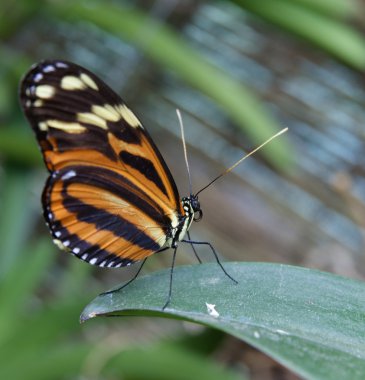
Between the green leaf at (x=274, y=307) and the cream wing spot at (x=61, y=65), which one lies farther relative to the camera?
the cream wing spot at (x=61, y=65)

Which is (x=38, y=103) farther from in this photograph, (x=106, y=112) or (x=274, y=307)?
(x=274, y=307)

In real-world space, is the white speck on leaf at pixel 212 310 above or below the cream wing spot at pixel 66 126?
below

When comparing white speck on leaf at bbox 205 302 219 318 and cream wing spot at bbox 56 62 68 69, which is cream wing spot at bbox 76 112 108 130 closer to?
cream wing spot at bbox 56 62 68 69

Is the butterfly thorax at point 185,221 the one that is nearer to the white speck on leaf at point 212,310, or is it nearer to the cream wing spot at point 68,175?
the cream wing spot at point 68,175

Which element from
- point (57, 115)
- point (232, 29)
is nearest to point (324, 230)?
point (232, 29)

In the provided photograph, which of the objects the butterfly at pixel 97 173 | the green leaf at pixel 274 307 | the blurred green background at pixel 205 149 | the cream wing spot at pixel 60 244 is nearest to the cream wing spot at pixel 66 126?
the butterfly at pixel 97 173

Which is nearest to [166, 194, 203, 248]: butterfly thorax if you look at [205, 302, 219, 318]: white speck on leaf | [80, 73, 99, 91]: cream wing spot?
[80, 73, 99, 91]: cream wing spot
